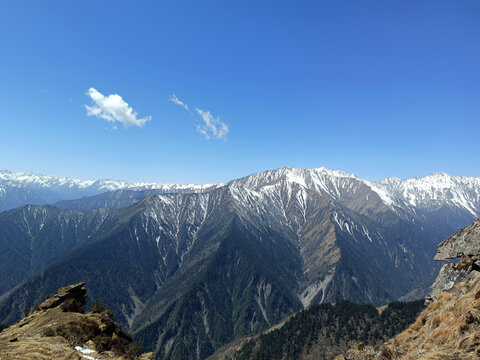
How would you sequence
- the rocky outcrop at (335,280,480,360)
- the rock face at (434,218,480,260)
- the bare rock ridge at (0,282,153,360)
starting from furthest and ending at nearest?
the rock face at (434,218,480,260)
the bare rock ridge at (0,282,153,360)
the rocky outcrop at (335,280,480,360)

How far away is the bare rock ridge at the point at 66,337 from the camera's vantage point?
26594 mm

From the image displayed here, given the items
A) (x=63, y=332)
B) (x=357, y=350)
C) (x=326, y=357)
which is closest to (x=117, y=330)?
(x=63, y=332)

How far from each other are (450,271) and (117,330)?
42.9 meters

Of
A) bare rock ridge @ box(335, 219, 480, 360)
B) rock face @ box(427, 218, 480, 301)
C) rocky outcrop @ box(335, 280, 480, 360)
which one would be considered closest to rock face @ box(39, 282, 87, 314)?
bare rock ridge @ box(335, 219, 480, 360)

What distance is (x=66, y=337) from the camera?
31484 mm

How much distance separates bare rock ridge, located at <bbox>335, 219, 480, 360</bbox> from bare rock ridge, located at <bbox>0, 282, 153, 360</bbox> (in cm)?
2653

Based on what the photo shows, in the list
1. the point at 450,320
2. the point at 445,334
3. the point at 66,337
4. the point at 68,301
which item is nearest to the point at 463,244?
the point at 450,320

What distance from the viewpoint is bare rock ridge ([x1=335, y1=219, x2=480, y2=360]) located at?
1927 centimetres

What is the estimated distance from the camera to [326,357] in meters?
186

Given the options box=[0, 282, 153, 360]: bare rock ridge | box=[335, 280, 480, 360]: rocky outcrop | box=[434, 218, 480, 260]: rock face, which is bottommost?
box=[335, 280, 480, 360]: rocky outcrop

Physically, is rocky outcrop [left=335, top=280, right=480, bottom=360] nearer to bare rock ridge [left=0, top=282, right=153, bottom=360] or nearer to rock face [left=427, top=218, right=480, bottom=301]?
rock face [left=427, top=218, right=480, bottom=301]

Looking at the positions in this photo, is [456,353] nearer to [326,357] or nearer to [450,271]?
[450,271]

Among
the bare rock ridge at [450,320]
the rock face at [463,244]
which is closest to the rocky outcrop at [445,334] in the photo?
the bare rock ridge at [450,320]

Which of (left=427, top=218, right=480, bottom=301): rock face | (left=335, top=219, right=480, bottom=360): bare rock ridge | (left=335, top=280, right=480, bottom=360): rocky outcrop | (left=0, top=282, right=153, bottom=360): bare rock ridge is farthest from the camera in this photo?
(left=427, top=218, right=480, bottom=301): rock face
